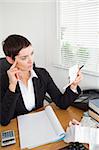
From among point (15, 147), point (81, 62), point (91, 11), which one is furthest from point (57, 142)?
point (91, 11)

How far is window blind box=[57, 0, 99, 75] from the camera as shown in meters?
1.71

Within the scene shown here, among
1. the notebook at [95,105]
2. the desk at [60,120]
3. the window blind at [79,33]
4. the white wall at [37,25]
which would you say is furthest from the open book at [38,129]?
the white wall at [37,25]

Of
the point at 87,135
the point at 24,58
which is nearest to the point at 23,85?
the point at 24,58

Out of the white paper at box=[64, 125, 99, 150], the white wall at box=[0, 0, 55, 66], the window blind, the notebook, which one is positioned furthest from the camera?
the white wall at box=[0, 0, 55, 66]

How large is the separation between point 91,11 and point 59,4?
45cm

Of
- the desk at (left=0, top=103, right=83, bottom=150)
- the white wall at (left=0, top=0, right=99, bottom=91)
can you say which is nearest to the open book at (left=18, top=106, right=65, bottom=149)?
the desk at (left=0, top=103, right=83, bottom=150)

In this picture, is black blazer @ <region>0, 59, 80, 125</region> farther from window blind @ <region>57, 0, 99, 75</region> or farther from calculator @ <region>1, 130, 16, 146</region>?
window blind @ <region>57, 0, 99, 75</region>

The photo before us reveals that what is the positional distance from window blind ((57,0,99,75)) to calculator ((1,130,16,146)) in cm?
97

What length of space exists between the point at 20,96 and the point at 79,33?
2.89ft

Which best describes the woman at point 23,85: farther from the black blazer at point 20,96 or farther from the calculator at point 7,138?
the calculator at point 7,138

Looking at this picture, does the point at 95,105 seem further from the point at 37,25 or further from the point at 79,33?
the point at 37,25

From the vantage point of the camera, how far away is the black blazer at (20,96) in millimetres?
1182

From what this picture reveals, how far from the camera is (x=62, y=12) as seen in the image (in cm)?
204

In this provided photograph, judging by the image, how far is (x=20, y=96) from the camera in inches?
52.8
